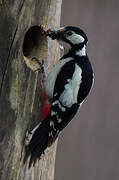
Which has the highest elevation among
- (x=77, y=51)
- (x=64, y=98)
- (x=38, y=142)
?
(x=77, y=51)

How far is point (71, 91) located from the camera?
170 inches

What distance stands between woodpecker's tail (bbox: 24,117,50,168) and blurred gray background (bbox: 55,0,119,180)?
1.54m

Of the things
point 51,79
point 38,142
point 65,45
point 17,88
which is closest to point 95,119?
point 65,45

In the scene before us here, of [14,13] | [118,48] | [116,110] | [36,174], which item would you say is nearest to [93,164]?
[116,110]

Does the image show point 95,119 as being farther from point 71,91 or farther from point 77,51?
point 71,91

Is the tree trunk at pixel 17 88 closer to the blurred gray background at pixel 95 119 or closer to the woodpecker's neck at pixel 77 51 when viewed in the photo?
the woodpecker's neck at pixel 77 51

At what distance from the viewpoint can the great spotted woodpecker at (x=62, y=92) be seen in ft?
13.9

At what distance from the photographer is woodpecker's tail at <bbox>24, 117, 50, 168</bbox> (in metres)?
4.18

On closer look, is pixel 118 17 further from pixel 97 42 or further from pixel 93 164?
pixel 93 164

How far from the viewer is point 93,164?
19.0ft

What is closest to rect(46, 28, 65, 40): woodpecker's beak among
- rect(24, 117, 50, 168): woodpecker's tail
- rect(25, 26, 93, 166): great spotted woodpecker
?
rect(25, 26, 93, 166): great spotted woodpecker

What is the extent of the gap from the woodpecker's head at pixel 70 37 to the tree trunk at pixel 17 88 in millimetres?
188

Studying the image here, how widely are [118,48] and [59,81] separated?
1687 millimetres

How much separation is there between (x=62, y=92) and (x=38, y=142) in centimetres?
36
